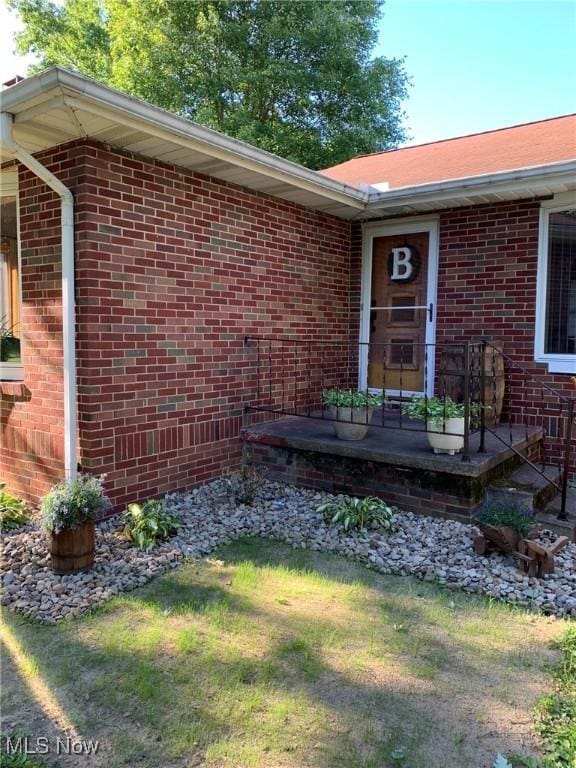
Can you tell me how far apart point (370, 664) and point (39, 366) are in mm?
3155

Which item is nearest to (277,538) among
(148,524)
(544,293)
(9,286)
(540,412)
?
(148,524)

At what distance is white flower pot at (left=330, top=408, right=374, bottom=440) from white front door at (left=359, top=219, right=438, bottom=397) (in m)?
1.34

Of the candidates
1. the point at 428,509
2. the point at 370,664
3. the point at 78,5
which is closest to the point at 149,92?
the point at 78,5

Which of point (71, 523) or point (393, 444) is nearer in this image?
point (71, 523)

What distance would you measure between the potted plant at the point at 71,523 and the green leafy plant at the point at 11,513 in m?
0.94

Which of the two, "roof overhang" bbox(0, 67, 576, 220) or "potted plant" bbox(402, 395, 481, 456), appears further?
"potted plant" bbox(402, 395, 481, 456)

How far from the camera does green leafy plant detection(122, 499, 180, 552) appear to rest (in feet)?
11.3

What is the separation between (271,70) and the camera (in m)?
13.9

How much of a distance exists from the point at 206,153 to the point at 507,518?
319 cm

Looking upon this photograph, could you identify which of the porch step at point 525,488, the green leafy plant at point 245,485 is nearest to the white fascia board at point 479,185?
the porch step at point 525,488

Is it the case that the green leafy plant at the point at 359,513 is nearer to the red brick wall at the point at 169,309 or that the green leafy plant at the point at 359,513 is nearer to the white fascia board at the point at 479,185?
the red brick wall at the point at 169,309

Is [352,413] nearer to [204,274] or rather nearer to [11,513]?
[204,274]

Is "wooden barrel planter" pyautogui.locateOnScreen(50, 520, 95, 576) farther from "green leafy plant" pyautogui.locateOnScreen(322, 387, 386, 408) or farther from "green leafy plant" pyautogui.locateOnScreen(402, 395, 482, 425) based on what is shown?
"green leafy plant" pyautogui.locateOnScreen(402, 395, 482, 425)

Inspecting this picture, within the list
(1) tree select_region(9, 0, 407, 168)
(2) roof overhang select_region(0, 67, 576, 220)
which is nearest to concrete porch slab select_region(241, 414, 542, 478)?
(2) roof overhang select_region(0, 67, 576, 220)
